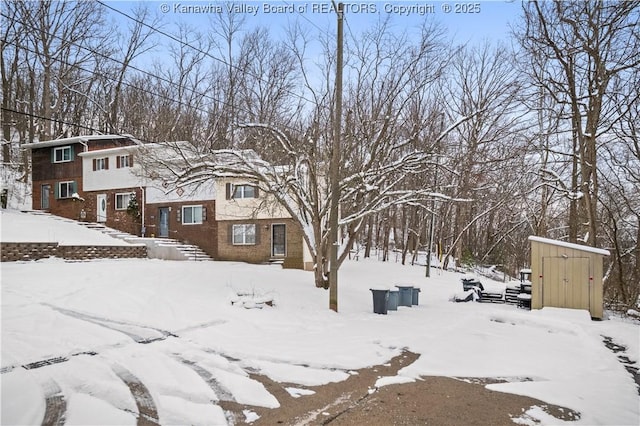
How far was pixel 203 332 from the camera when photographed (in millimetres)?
8203

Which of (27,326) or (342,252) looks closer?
(27,326)

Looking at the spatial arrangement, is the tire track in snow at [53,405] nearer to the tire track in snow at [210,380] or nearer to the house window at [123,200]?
the tire track in snow at [210,380]

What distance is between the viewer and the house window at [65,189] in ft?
92.6

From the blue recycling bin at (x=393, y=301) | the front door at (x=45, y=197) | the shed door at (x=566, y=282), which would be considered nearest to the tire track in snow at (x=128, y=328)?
the blue recycling bin at (x=393, y=301)

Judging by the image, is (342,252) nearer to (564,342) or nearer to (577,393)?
(564,342)

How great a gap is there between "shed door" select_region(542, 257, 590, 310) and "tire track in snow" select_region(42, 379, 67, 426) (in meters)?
11.5

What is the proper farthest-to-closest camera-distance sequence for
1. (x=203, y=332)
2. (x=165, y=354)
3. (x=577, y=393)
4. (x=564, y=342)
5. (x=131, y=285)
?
(x=131, y=285), (x=564, y=342), (x=203, y=332), (x=165, y=354), (x=577, y=393)

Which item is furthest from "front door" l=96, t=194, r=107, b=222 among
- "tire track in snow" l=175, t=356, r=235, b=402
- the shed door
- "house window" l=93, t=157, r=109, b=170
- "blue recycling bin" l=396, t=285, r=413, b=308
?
the shed door

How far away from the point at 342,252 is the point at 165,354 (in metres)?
7.54

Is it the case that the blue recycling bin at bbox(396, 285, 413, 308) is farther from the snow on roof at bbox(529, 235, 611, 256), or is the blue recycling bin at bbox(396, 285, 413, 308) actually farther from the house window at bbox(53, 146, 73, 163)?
the house window at bbox(53, 146, 73, 163)

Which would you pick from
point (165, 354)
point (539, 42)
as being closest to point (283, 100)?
point (539, 42)

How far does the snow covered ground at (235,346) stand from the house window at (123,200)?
518 inches

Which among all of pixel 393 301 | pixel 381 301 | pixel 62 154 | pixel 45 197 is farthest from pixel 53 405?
pixel 45 197

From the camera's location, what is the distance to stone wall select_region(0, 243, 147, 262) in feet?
55.8
